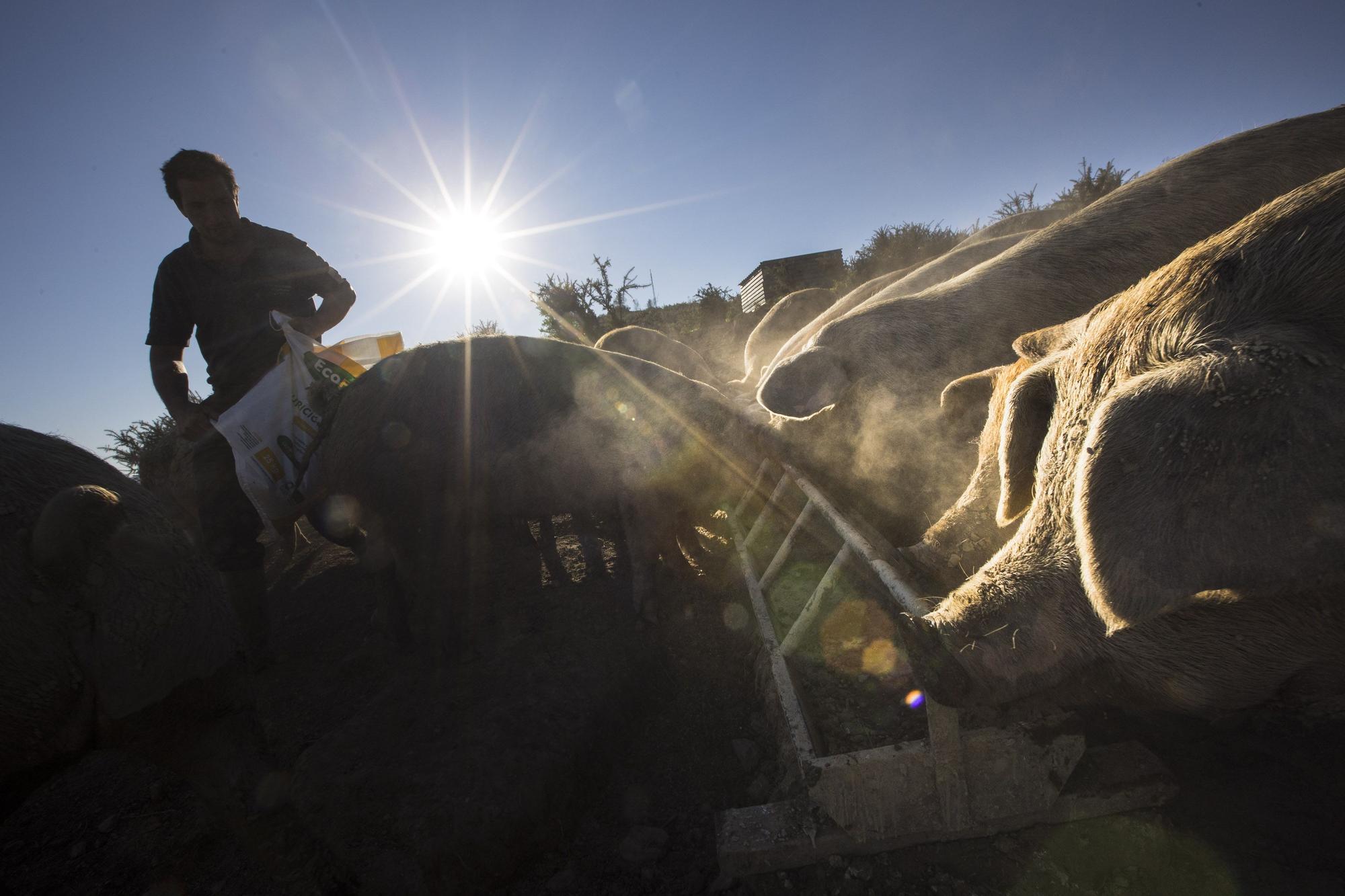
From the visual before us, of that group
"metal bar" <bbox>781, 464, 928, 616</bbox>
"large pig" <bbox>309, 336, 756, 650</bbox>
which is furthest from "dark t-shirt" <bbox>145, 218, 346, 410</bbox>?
"metal bar" <bbox>781, 464, 928, 616</bbox>

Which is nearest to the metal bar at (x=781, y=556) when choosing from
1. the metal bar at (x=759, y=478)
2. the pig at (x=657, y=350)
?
the metal bar at (x=759, y=478)

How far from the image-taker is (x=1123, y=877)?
57.6 inches

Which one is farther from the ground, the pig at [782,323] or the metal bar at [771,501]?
the pig at [782,323]

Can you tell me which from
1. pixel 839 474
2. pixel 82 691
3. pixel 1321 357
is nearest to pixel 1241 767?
pixel 1321 357

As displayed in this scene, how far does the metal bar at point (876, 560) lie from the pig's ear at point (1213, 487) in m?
0.68

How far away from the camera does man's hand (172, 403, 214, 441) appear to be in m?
3.11

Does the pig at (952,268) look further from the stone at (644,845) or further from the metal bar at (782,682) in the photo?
the stone at (644,845)

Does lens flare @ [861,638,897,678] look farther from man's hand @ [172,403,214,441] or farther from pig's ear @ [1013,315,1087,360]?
man's hand @ [172,403,214,441]

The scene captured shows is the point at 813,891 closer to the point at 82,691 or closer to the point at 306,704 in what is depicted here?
the point at 82,691

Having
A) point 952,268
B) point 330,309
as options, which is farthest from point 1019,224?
point 330,309

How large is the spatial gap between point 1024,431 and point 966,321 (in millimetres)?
2069

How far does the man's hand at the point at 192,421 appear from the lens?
311 cm

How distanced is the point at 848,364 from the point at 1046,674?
92.0 inches

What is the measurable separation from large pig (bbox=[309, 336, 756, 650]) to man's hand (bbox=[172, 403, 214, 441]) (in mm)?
646
